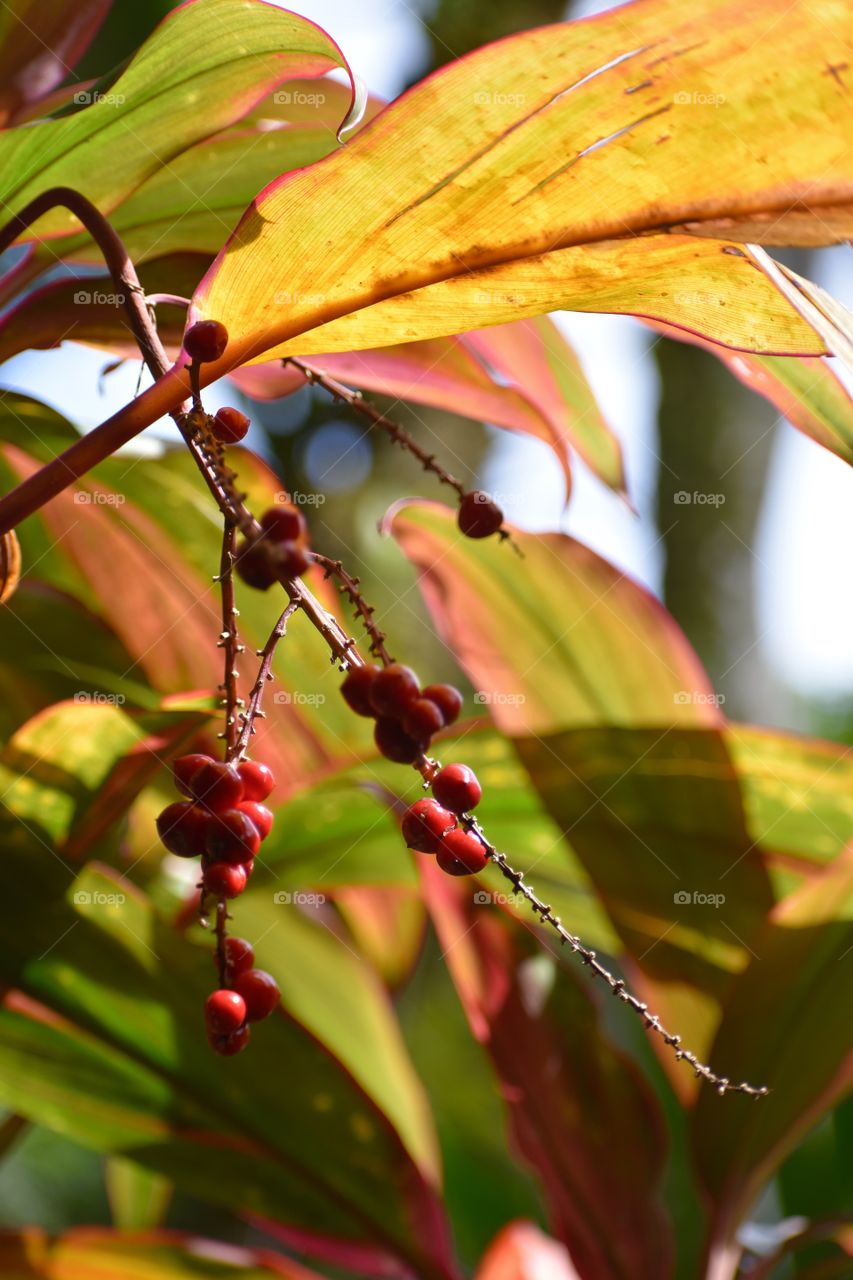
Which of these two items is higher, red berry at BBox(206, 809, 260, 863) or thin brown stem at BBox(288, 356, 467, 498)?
thin brown stem at BBox(288, 356, 467, 498)

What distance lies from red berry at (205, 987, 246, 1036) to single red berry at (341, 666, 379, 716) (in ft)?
0.38

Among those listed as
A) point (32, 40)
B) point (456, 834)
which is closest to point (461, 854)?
point (456, 834)

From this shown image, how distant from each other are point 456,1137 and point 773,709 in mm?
726

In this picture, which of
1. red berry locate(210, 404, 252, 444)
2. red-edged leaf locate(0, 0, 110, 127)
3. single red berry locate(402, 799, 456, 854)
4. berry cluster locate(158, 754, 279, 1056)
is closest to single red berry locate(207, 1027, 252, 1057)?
berry cluster locate(158, 754, 279, 1056)

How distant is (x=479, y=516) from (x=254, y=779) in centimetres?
15

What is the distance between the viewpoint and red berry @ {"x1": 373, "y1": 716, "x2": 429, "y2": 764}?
31 centimetres

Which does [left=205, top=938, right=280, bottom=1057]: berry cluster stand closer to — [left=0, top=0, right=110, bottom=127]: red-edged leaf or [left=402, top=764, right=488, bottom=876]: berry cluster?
[left=402, top=764, right=488, bottom=876]: berry cluster

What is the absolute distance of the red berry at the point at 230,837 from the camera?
0.33 meters

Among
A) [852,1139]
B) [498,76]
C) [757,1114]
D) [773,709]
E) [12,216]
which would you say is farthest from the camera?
[773,709]

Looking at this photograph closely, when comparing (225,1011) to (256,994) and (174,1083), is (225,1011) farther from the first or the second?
(174,1083)

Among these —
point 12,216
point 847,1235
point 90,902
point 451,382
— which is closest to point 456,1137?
point 847,1235

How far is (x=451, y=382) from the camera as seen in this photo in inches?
22.2

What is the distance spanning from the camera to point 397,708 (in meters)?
0.30

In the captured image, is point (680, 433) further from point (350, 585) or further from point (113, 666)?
point (350, 585)
